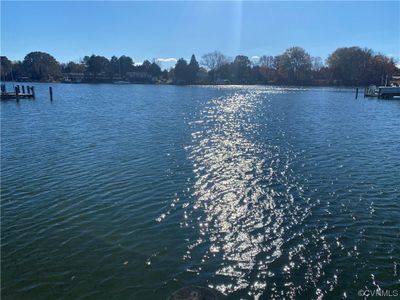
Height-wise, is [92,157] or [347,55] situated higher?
[347,55]

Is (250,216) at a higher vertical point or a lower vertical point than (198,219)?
higher

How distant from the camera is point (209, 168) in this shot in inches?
905

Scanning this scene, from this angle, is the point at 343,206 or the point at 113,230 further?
the point at 343,206

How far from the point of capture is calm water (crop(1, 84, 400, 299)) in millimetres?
10648

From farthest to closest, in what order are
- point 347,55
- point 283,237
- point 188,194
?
point 347,55, point 188,194, point 283,237

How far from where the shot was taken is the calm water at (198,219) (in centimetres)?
1065

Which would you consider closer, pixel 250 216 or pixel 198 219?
pixel 198 219

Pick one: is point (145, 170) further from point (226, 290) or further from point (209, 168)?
point (226, 290)

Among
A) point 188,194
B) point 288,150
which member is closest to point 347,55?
point 288,150

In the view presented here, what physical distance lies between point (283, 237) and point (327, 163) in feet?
42.2

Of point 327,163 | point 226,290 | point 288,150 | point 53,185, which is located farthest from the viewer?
point 288,150

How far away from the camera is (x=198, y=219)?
15.0m

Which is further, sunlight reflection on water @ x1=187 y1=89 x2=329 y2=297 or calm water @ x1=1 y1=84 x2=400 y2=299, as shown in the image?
sunlight reflection on water @ x1=187 y1=89 x2=329 y2=297

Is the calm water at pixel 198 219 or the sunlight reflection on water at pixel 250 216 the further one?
the sunlight reflection on water at pixel 250 216
